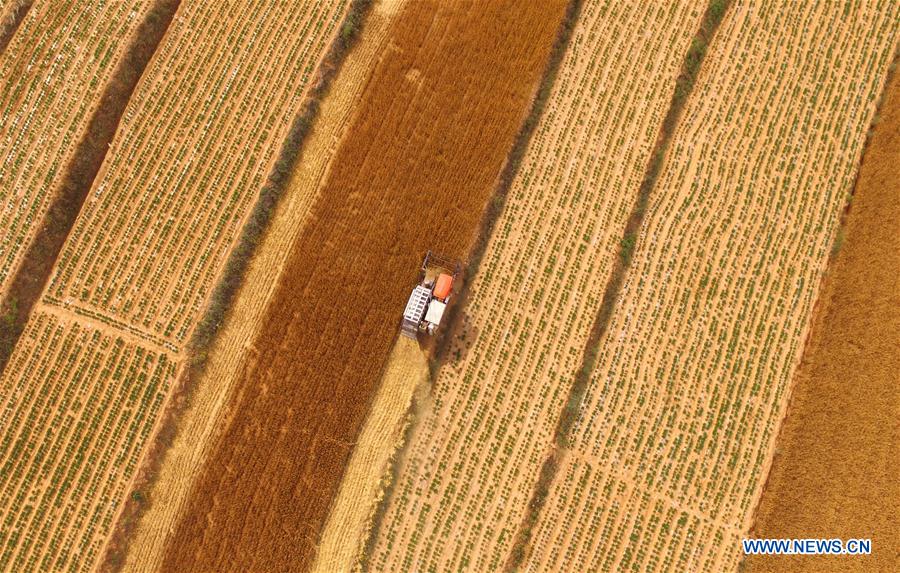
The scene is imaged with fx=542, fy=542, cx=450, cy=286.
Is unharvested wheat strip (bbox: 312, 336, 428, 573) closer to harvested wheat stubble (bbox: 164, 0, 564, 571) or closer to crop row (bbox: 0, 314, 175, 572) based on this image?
harvested wheat stubble (bbox: 164, 0, 564, 571)

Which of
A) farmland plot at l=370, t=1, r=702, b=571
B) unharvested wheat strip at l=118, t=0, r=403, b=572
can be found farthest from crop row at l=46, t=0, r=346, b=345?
farmland plot at l=370, t=1, r=702, b=571

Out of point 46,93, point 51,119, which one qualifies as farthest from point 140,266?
point 46,93

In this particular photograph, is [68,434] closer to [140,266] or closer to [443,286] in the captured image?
[140,266]

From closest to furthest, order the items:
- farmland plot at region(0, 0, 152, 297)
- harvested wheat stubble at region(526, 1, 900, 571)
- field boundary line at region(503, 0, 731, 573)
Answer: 1. field boundary line at region(503, 0, 731, 573)
2. harvested wheat stubble at region(526, 1, 900, 571)
3. farmland plot at region(0, 0, 152, 297)

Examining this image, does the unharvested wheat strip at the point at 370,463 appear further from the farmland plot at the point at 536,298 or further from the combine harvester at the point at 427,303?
the combine harvester at the point at 427,303

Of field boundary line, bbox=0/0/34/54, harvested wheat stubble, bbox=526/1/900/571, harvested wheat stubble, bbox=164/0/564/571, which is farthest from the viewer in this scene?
field boundary line, bbox=0/0/34/54

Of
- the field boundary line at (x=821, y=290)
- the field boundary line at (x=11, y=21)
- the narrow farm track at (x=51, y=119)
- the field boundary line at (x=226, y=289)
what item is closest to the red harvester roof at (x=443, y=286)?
the field boundary line at (x=226, y=289)
